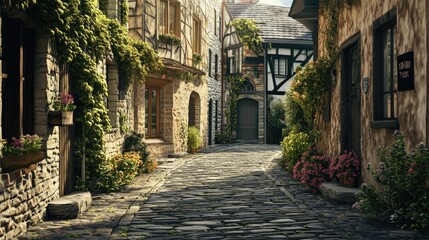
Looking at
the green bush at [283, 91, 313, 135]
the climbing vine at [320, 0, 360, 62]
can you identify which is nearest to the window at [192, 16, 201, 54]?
the green bush at [283, 91, 313, 135]

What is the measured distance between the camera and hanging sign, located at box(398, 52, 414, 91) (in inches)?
258

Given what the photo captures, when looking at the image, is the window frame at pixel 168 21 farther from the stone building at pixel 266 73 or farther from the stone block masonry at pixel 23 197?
the stone building at pixel 266 73

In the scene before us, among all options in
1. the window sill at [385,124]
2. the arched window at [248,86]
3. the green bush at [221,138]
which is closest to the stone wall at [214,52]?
the green bush at [221,138]

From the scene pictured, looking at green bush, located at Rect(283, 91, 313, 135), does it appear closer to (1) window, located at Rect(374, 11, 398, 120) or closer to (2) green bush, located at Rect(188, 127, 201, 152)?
(1) window, located at Rect(374, 11, 398, 120)

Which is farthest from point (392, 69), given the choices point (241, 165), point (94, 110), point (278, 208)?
point (241, 165)

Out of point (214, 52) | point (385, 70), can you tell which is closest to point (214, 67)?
point (214, 52)

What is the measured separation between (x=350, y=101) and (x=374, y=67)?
6.69ft

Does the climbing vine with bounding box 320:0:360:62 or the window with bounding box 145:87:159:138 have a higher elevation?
the climbing vine with bounding box 320:0:360:62

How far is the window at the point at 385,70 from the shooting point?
24.6ft

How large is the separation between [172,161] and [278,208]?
872 centimetres

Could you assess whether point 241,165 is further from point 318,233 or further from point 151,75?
point 318,233

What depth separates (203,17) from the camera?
70.1 ft

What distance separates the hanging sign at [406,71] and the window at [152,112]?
36.5 ft

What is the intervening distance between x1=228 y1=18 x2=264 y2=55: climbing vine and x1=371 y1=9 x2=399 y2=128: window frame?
19.9 meters
